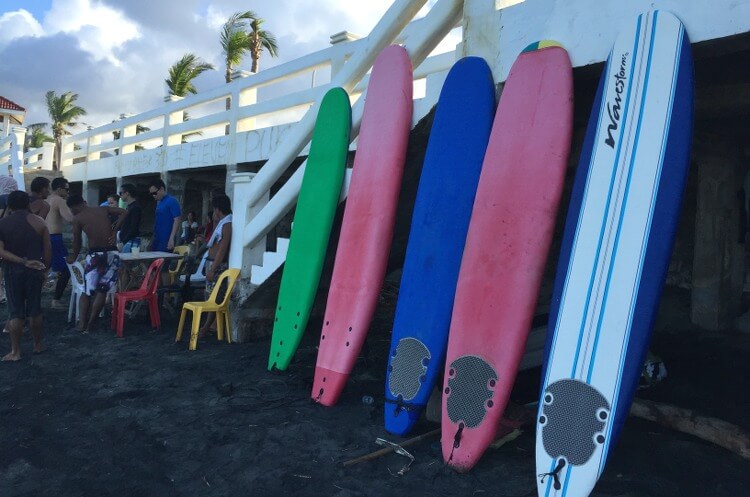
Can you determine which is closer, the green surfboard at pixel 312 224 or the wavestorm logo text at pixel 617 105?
the wavestorm logo text at pixel 617 105

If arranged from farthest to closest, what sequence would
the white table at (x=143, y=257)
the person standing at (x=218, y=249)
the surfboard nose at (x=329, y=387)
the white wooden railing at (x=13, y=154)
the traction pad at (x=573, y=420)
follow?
1. the white wooden railing at (x=13, y=154)
2. the white table at (x=143, y=257)
3. the person standing at (x=218, y=249)
4. the surfboard nose at (x=329, y=387)
5. the traction pad at (x=573, y=420)

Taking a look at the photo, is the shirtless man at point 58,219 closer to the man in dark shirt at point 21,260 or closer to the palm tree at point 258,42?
the man in dark shirt at point 21,260

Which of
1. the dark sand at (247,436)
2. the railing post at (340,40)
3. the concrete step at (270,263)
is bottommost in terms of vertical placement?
the dark sand at (247,436)

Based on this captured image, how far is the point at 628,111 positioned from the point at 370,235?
6.06 feet

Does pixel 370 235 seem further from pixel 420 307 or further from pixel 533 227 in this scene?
pixel 533 227

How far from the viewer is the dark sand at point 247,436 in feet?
8.36

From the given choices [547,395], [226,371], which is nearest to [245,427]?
[226,371]

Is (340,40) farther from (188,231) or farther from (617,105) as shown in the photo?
(188,231)

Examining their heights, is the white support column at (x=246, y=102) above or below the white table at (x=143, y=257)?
above

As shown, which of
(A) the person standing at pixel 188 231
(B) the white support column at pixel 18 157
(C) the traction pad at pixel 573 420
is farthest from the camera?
(B) the white support column at pixel 18 157

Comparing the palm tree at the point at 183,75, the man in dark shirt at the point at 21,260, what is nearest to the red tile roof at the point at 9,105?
the palm tree at the point at 183,75

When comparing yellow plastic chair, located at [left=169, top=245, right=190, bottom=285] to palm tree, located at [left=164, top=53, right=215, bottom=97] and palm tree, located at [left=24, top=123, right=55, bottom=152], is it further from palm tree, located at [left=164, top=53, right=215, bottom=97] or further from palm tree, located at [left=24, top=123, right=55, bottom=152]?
palm tree, located at [left=24, top=123, right=55, bottom=152]

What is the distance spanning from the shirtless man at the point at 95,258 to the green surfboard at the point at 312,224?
87.7 inches

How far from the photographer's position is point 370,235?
386 centimetres
